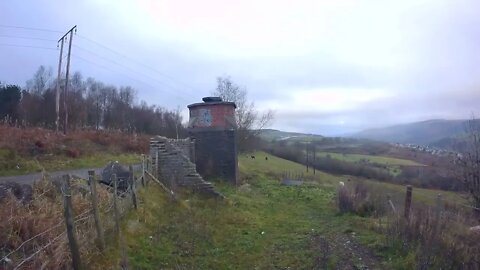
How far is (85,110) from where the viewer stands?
50.9 metres

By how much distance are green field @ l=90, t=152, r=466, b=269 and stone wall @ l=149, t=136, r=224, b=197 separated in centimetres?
91

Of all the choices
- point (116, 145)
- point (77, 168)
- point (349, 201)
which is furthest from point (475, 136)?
point (116, 145)

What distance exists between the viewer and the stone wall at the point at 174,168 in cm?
1606

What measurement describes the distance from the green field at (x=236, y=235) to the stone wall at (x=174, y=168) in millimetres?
910

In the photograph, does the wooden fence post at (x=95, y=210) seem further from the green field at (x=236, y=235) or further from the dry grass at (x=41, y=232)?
the green field at (x=236, y=235)

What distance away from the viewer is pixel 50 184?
8.82 m

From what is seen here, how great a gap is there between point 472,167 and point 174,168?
1104 centimetres

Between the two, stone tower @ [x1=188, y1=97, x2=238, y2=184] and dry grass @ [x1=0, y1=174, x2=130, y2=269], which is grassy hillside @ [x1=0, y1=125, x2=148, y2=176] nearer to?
stone tower @ [x1=188, y1=97, x2=238, y2=184]

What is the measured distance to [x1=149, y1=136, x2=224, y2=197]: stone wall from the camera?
1606 centimetres

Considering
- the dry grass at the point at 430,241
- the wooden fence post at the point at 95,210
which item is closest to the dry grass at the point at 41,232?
the wooden fence post at the point at 95,210

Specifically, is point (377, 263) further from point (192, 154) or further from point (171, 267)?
point (192, 154)

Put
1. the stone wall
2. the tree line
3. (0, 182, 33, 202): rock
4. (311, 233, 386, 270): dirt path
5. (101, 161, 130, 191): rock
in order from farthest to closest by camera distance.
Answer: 1. the tree line
2. the stone wall
3. (101, 161, 130, 191): rock
4. (311, 233, 386, 270): dirt path
5. (0, 182, 33, 202): rock

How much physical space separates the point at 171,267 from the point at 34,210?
267 cm

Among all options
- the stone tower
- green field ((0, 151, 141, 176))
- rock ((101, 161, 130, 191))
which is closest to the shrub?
the stone tower
